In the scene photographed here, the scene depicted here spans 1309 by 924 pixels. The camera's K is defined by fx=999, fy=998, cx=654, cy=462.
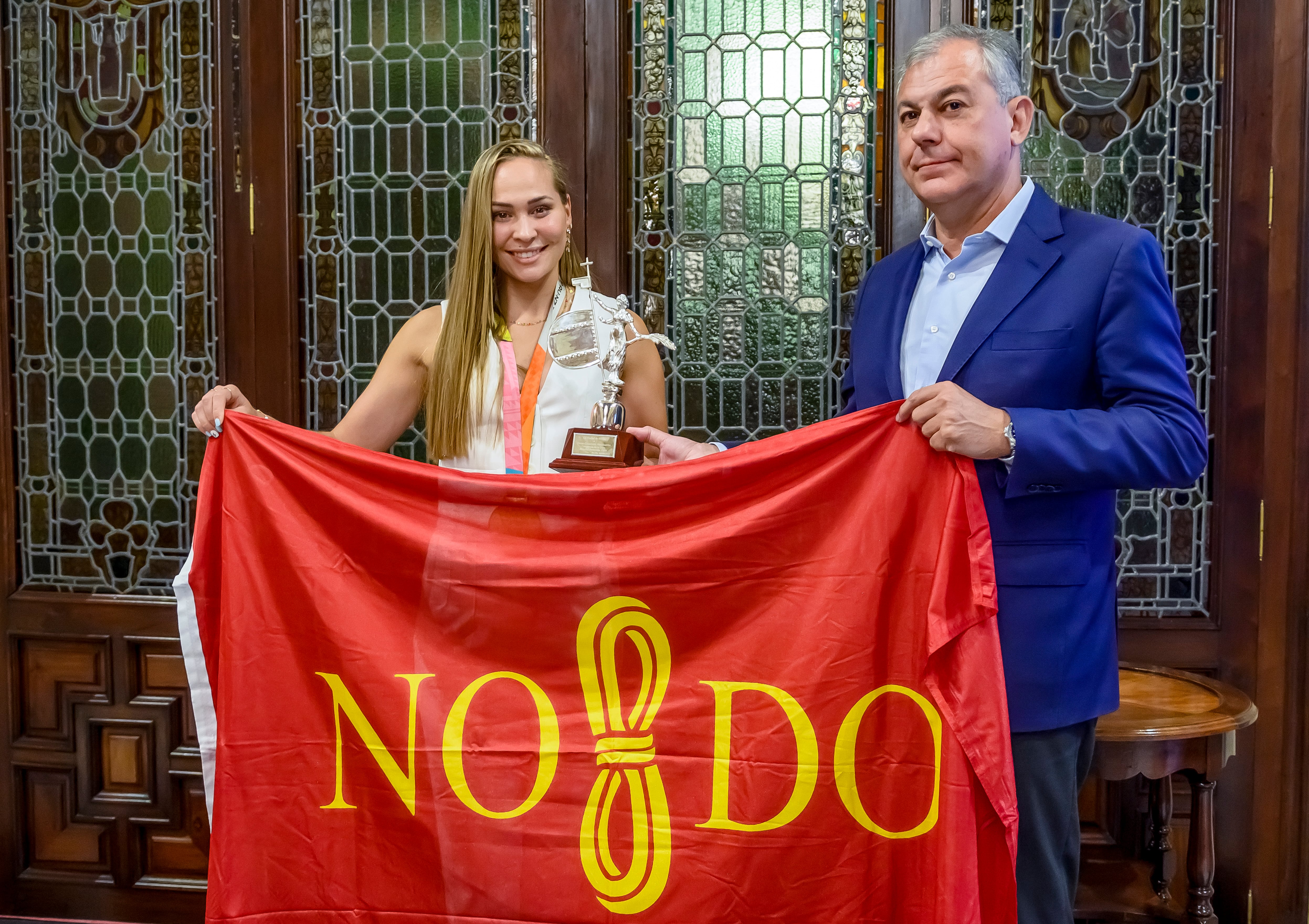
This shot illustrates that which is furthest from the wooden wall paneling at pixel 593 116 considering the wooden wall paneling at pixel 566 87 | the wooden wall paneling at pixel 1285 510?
the wooden wall paneling at pixel 1285 510

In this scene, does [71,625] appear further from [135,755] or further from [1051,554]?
[1051,554]

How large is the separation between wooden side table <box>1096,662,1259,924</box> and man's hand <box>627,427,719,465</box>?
831mm

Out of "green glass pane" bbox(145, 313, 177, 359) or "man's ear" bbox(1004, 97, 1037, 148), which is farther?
"green glass pane" bbox(145, 313, 177, 359)

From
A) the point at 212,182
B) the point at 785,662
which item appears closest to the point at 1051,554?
the point at 785,662

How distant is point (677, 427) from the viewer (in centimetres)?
237

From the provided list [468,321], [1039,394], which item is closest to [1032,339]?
[1039,394]

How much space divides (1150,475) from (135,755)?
7.97ft

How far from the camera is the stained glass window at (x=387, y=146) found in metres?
2.38

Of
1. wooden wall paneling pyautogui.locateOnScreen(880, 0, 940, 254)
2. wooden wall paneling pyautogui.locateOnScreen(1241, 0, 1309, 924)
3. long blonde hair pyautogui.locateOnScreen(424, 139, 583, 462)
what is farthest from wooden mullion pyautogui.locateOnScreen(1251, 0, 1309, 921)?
long blonde hair pyautogui.locateOnScreen(424, 139, 583, 462)

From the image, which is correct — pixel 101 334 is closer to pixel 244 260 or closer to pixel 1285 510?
pixel 244 260

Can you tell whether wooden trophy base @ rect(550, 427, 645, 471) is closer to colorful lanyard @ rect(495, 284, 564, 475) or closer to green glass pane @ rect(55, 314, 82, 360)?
colorful lanyard @ rect(495, 284, 564, 475)

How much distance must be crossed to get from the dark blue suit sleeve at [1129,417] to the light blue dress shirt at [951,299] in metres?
0.17

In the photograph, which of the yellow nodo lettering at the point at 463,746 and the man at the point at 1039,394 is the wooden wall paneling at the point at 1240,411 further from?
the yellow nodo lettering at the point at 463,746

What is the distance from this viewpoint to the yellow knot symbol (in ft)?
5.03
